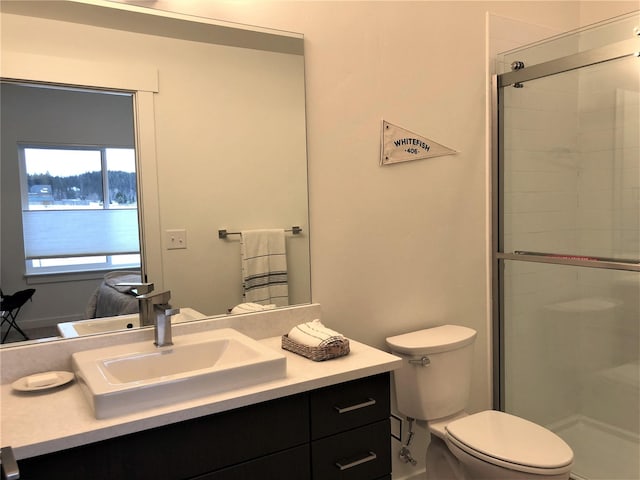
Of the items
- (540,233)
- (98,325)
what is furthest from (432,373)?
(98,325)

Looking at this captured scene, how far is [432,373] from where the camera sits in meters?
2.07

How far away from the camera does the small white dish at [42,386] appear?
1.38 meters

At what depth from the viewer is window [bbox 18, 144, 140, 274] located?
5.01 feet

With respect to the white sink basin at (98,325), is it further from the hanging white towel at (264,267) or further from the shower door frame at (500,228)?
the shower door frame at (500,228)

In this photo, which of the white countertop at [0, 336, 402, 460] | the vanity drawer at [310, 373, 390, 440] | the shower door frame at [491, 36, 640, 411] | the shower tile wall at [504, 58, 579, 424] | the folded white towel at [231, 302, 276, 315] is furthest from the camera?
the shower tile wall at [504, 58, 579, 424]

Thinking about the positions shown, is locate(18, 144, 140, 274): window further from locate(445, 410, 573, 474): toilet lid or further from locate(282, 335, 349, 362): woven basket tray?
locate(445, 410, 573, 474): toilet lid

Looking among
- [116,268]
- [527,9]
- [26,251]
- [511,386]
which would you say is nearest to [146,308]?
[116,268]

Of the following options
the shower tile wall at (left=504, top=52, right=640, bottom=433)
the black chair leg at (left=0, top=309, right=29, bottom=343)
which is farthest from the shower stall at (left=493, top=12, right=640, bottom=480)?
the black chair leg at (left=0, top=309, right=29, bottom=343)

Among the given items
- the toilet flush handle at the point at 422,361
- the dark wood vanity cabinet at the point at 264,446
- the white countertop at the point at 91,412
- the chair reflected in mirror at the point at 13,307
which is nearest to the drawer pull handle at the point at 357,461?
the dark wood vanity cabinet at the point at 264,446

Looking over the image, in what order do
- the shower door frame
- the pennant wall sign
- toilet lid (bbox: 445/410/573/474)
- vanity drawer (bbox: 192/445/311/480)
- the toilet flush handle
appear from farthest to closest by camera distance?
the shower door frame → the pennant wall sign → the toilet flush handle → toilet lid (bbox: 445/410/573/474) → vanity drawer (bbox: 192/445/311/480)

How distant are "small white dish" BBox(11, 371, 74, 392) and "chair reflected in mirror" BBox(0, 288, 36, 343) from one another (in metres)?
0.15

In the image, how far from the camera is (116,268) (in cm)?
164

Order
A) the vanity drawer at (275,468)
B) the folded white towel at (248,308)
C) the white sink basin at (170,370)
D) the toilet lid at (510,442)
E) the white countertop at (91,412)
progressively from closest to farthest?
the white countertop at (91,412) → the white sink basin at (170,370) → the vanity drawer at (275,468) → the toilet lid at (510,442) → the folded white towel at (248,308)

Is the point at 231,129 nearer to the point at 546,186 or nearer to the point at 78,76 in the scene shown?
the point at 78,76
